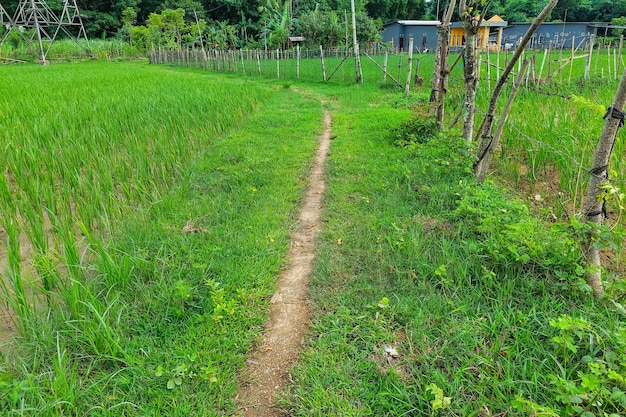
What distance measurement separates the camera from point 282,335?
231cm

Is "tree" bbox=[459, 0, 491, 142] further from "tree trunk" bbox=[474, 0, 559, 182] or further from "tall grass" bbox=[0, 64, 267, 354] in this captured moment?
"tall grass" bbox=[0, 64, 267, 354]

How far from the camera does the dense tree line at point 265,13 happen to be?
1351 inches

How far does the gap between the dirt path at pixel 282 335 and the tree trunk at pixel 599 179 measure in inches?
69.0

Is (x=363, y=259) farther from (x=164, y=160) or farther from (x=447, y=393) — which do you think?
(x=164, y=160)

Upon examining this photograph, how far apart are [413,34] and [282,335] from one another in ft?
129

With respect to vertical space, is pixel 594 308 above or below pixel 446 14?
below

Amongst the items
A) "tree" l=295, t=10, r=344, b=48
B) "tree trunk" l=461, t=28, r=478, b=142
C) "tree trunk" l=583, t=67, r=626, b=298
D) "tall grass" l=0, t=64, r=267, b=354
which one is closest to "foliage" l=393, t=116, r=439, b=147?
"tree trunk" l=461, t=28, r=478, b=142

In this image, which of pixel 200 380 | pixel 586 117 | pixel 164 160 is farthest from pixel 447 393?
pixel 586 117

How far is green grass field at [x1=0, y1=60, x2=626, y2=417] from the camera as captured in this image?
183 cm

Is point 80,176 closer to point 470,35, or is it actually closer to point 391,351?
point 391,351

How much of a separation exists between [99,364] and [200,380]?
582 mm

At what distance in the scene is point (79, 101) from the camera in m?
7.48

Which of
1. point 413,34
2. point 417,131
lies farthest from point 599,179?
point 413,34

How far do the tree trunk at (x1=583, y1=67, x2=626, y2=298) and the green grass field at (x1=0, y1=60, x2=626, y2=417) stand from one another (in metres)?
0.10
